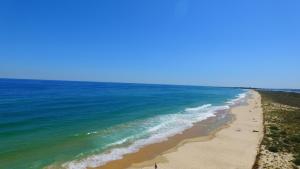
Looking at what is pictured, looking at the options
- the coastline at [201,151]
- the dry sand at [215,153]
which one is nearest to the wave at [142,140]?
the coastline at [201,151]

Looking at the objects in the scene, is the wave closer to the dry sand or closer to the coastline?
the coastline

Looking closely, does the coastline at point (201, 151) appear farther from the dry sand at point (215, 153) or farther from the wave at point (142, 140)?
the wave at point (142, 140)

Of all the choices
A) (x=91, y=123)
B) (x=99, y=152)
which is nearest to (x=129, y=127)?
(x=91, y=123)

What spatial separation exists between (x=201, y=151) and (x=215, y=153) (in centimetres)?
116

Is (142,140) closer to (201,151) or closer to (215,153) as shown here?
(201,151)

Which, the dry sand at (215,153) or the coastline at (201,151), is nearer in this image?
the dry sand at (215,153)

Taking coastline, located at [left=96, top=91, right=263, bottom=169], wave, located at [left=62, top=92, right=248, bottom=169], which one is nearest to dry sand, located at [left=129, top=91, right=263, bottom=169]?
coastline, located at [left=96, top=91, right=263, bottom=169]

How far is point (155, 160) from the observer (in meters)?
19.4

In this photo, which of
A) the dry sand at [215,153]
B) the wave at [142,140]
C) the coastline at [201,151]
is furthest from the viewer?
the coastline at [201,151]

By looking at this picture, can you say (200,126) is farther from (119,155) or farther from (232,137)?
(119,155)

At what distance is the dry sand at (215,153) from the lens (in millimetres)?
18406

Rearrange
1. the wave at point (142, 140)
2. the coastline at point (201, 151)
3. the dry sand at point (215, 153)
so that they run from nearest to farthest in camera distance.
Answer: the wave at point (142, 140), the dry sand at point (215, 153), the coastline at point (201, 151)

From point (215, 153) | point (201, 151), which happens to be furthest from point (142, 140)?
point (215, 153)

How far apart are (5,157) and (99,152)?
6543 mm
